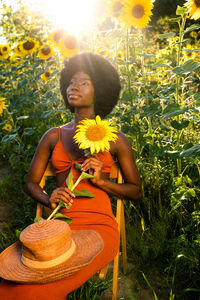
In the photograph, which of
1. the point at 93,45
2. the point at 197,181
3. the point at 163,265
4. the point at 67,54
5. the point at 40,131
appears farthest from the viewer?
the point at 40,131

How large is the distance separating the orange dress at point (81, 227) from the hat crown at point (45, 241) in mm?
157

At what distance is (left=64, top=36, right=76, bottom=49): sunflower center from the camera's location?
3521mm

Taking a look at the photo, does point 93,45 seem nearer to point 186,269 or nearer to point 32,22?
point 186,269

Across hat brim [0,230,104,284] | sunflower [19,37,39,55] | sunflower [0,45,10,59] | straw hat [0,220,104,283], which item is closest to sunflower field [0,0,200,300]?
hat brim [0,230,104,284]

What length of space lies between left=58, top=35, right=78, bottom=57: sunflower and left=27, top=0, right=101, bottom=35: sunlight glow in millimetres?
79

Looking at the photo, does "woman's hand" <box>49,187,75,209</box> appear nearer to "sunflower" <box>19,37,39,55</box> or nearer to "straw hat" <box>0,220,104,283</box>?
"straw hat" <box>0,220,104,283</box>

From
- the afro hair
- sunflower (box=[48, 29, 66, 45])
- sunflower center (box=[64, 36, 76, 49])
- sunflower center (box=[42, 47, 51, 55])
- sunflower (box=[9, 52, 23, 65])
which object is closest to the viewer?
the afro hair

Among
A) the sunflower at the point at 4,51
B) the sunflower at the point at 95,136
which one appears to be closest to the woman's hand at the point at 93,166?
the sunflower at the point at 95,136

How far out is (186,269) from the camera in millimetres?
2398

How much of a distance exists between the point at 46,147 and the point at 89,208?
0.61 m

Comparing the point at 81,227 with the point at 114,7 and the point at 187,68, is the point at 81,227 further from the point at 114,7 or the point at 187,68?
the point at 114,7

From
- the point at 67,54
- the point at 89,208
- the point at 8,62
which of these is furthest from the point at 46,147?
the point at 8,62

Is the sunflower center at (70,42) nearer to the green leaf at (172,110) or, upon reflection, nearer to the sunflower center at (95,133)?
the green leaf at (172,110)

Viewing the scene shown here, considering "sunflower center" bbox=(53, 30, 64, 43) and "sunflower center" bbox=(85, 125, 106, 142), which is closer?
"sunflower center" bbox=(85, 125, 106, 142)
